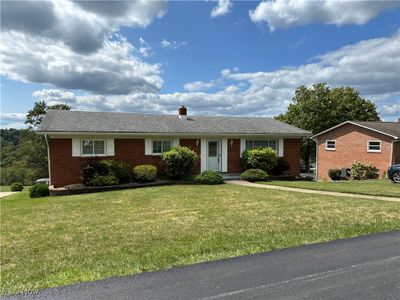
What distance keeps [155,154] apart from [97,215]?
30.2ft

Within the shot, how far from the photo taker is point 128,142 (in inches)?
711

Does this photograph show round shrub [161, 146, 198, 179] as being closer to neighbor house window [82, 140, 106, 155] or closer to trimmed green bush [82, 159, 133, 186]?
trimmed green bush [82, 159, 133, 186]

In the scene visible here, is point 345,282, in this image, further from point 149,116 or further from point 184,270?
point 149,116

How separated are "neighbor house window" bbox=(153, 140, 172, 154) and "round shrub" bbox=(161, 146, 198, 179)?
84 cm

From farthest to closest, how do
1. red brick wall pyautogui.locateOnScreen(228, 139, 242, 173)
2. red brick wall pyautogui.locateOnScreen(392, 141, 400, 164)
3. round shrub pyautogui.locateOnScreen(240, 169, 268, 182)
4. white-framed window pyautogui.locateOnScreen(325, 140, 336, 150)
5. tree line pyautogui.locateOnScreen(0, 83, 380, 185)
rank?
tree line pyautogui.locateOnScreen(0, 83, 380, 185)
white-framed window pyautogui.locateOnScreen(325, 140, 336, 150)
red brick wall pyautogui.locateOnScreen(392, 141, 400, 164)
red brick wall pyautogui.locateOnScreen(228, 139, 242, 173)
round shrub pyautogui.locateOnScreen(240, 169, 268, 182)

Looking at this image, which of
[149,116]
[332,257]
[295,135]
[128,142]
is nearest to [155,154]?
[128,142]

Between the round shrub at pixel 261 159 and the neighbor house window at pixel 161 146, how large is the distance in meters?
4.61

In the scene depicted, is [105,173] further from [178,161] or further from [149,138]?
[178,161]

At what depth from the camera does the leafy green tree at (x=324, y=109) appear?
43469 mm

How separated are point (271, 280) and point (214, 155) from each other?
1584 cm

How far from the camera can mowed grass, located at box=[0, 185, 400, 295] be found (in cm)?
518

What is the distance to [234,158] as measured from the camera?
66.6 ft

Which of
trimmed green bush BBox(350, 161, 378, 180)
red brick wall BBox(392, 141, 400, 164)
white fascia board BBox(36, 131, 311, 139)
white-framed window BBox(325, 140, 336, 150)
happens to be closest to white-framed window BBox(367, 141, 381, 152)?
red brick wall BBox(392, 141, 400, 164)

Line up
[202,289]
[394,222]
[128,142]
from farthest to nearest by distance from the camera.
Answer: [128,142] → [394,222] → [202,289]
